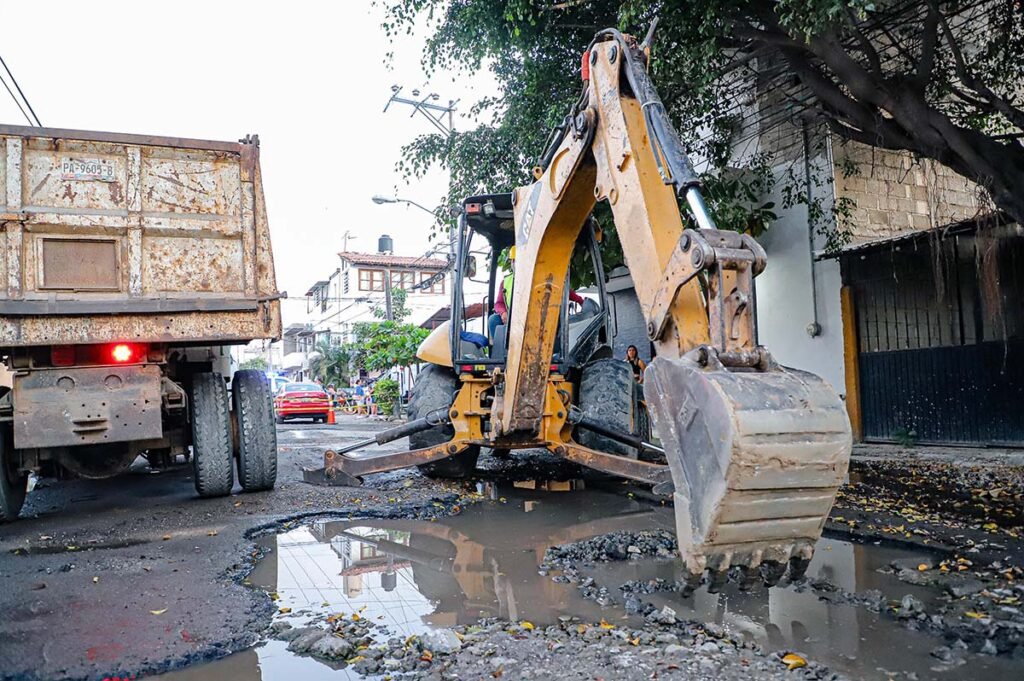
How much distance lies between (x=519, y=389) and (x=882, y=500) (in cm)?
315

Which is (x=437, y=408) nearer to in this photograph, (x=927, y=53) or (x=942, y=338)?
(x=927, y=53)

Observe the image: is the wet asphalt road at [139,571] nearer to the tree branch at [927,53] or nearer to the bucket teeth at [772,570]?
the bucket teeth at [772,570]

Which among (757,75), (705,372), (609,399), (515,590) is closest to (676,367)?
(705,372)

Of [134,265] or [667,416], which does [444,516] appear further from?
[667,416]

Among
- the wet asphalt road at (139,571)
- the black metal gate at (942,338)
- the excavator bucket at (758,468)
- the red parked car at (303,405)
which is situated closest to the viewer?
the excavator bucket at (758,468)

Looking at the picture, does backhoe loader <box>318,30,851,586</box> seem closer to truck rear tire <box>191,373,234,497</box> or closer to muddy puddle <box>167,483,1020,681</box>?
muddy puddle <box>167,483,1020,681</box>

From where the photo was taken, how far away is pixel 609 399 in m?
6.50

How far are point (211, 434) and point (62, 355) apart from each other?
47.8 inches

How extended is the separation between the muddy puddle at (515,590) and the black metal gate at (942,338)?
621 centimetres

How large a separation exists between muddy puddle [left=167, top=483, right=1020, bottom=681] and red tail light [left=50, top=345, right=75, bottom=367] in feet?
6.51

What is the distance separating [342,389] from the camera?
117 feet

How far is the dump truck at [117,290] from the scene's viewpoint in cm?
512

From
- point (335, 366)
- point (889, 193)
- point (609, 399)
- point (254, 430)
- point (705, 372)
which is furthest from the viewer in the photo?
point (335, 366)

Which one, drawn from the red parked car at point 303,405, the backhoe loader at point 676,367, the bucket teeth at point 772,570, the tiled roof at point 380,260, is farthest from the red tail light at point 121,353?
the tiled roof at point 380,260
